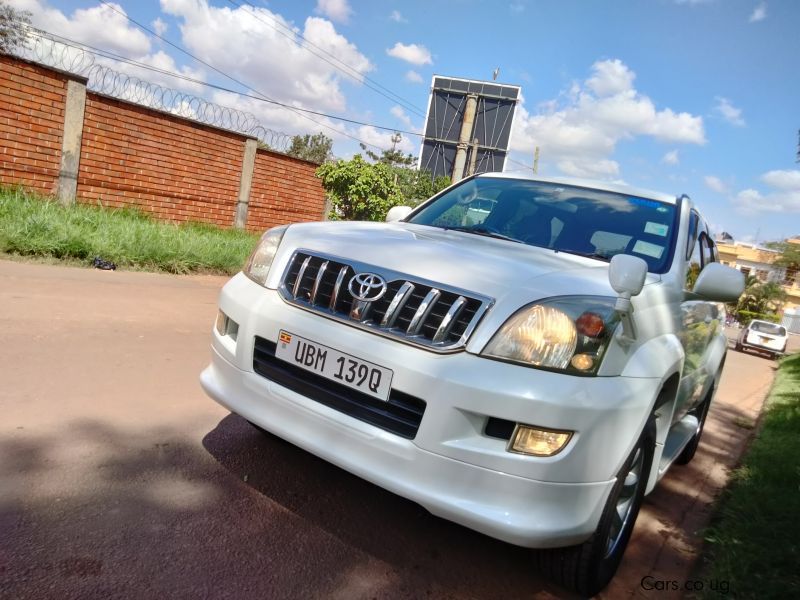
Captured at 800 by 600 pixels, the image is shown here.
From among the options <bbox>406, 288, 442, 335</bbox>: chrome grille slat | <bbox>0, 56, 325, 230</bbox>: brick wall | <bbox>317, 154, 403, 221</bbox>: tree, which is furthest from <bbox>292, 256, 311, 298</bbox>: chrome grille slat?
<bbox>317, 154, 403, 221</bbox>: tree

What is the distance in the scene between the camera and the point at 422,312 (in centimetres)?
220

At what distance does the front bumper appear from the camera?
1999 mm

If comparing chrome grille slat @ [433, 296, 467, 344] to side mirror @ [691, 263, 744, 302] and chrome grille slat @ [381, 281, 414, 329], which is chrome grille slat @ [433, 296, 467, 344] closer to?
chrome grille slat @ [381, 281, 414, 329]

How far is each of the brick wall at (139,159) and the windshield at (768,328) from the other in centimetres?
1745

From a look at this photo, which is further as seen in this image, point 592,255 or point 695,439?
point 695,439

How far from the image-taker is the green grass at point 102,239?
7230 millimetres

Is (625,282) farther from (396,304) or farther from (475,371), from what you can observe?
(396,304)

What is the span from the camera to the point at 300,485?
9.59 ft

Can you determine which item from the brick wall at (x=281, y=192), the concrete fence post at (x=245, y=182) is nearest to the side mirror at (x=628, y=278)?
the concrete fence post at (x=245, y=182)

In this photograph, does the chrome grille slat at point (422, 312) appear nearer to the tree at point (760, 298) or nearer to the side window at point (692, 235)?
the side window at point (692, 235)

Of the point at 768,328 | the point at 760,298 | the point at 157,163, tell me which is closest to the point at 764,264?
the point at 760,298

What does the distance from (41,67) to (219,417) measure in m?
7.47

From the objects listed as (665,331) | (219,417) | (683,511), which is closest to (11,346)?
(219,417)

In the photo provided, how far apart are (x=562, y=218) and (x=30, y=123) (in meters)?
8.26
